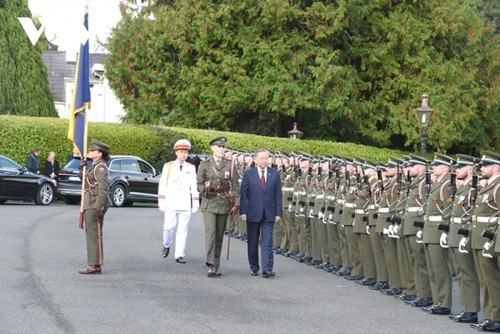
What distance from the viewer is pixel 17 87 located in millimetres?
53094

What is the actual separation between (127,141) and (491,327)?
28836mm

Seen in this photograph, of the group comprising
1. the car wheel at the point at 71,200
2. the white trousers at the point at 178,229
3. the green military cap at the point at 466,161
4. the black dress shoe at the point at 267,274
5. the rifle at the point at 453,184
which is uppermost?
the green military cap at the point at 466,161

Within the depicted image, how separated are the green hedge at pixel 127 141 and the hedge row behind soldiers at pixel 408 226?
1797 cm

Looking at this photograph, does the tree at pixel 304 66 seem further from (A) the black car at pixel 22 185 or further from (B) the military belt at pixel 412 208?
(B) the military belt at pixel 412 208

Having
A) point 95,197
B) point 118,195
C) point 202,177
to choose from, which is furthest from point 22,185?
point 95,197

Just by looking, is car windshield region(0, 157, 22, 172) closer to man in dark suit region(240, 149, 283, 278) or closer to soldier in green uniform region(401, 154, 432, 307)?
man in dark suit region(240, 149, 283, 278)

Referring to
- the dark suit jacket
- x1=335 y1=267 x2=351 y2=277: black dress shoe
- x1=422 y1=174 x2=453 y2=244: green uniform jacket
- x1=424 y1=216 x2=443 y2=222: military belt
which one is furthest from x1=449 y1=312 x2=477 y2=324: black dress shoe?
the dark suit jacket

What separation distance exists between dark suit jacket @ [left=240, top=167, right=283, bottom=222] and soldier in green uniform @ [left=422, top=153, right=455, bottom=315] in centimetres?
394

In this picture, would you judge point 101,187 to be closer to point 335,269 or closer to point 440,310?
point 335,269

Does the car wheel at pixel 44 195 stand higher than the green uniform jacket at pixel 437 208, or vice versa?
the green uniform jacket at pixel 437 208

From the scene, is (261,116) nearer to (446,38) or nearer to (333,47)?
(333,47)

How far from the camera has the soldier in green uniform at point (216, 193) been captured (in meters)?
16.1

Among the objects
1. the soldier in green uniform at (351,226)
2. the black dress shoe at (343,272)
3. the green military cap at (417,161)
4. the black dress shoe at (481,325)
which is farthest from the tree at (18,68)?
the black dress shoe at (481,325)

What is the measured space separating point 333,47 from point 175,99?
23.4 feet
